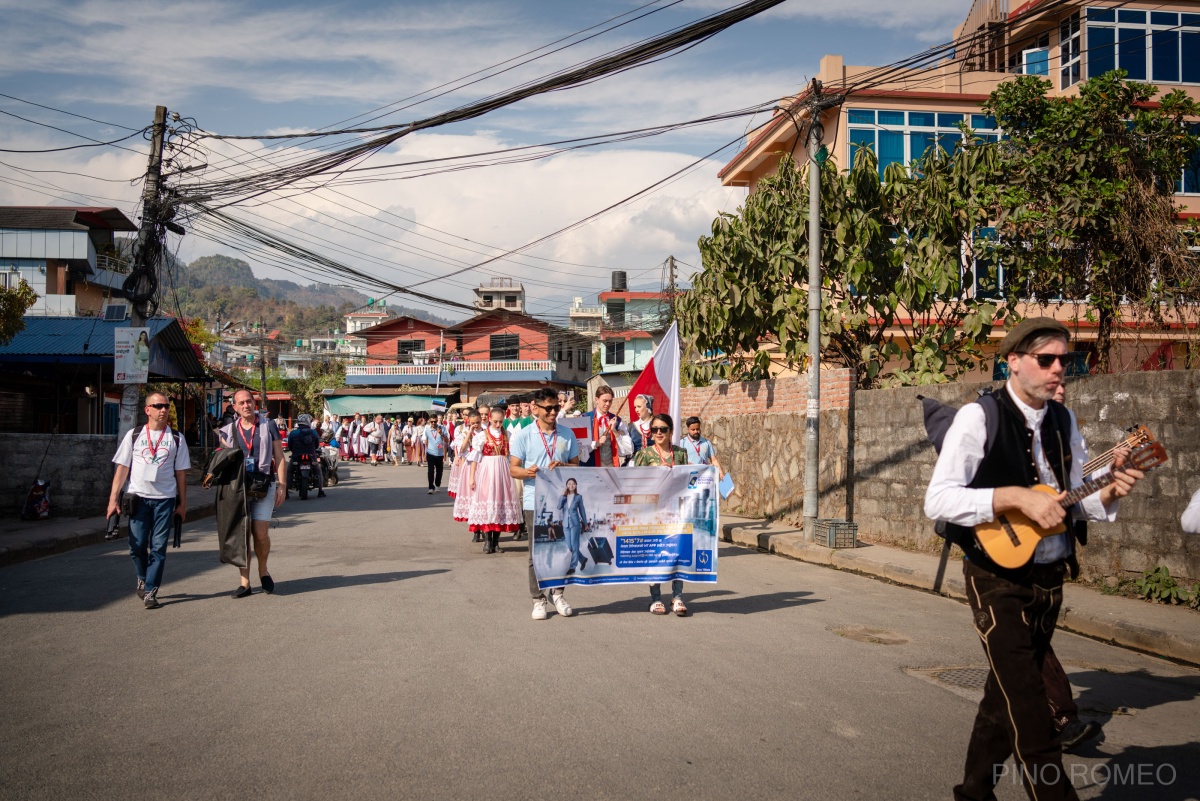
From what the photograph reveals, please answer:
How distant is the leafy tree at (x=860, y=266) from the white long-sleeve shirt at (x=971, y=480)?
469 inches

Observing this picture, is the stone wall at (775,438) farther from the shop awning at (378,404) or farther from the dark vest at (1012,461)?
the shop awning at (378,404)

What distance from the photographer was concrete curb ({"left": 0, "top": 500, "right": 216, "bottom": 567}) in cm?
1227

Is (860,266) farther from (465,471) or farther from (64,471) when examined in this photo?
(64,471)

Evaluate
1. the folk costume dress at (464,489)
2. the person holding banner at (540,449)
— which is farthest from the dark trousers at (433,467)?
the person holding banner at (540,449)

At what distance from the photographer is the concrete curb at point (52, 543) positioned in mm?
12273

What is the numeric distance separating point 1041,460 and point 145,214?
19278 millimetres

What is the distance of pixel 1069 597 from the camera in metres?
9.35

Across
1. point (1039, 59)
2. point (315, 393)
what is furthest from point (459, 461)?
point (315, 393)

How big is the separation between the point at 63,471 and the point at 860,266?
14.6 meters

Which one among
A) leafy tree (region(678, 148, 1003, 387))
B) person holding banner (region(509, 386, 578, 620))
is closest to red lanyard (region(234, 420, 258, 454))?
person holding banner (region(509, 386, 578, 620))

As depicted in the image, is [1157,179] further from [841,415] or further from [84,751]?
[84,751]

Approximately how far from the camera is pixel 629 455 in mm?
13172

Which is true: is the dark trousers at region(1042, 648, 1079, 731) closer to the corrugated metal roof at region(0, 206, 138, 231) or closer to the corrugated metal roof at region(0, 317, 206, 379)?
the corrugated metal roof at region(0, 317, 206, 379)

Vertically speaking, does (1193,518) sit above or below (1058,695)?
above
